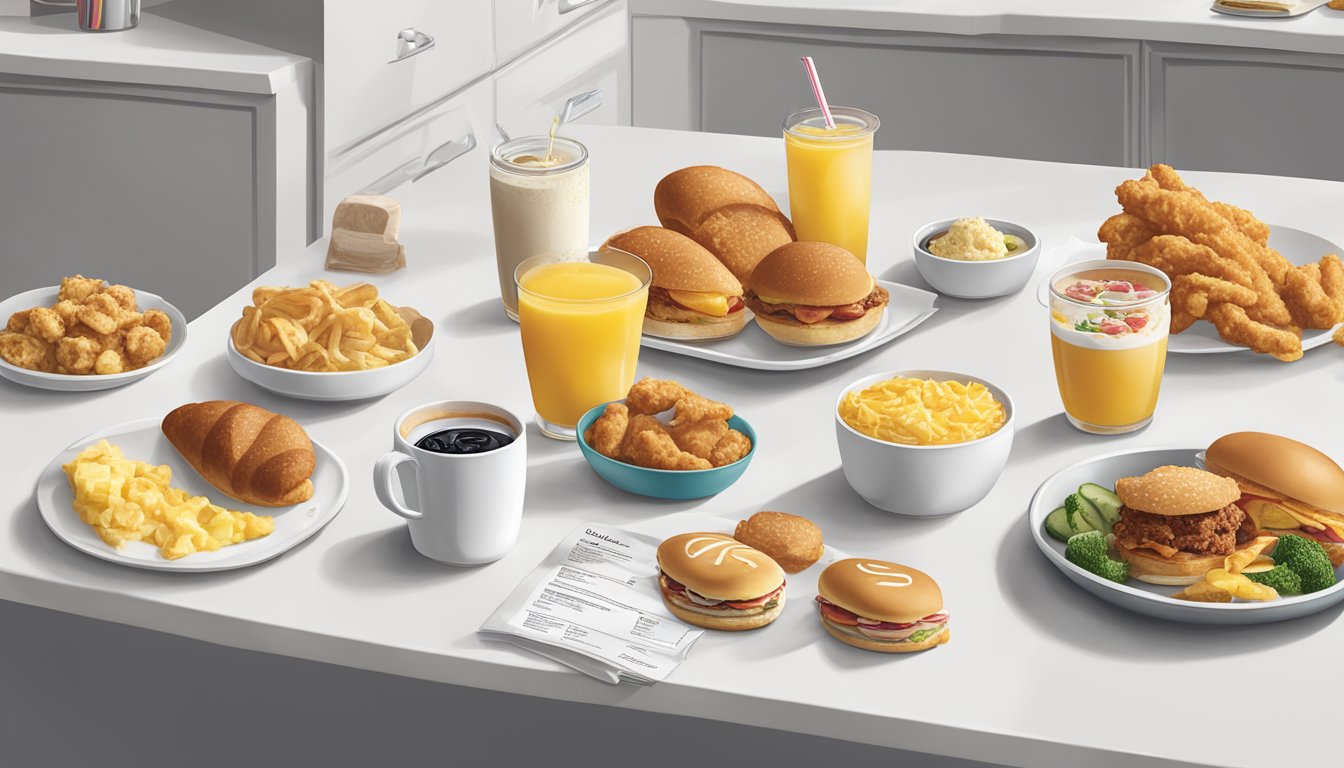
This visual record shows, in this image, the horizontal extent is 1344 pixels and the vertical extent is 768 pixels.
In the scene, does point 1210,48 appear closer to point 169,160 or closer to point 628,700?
point 169,160

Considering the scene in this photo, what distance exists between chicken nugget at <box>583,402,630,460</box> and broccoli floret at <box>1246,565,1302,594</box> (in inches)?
22.1

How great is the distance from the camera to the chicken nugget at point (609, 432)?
51.1 inches

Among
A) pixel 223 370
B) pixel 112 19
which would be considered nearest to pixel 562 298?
pixel 223 370

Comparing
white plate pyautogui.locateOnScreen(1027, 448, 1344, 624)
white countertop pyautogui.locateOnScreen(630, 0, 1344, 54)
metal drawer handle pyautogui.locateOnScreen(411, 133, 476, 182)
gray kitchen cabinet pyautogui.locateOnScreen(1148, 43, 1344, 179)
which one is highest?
white countertop pyautogui.locateOnScreen(630, 0, 1344, 54)

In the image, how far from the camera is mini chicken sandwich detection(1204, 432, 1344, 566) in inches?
45.6

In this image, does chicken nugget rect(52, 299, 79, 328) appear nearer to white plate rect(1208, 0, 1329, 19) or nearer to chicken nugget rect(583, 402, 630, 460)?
chicken nugget rect(583, 402, 630, 460)

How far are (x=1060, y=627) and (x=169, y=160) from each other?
2.34 meters

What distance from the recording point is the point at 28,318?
151cm

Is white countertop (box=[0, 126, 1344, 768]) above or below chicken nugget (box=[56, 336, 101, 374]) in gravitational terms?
below

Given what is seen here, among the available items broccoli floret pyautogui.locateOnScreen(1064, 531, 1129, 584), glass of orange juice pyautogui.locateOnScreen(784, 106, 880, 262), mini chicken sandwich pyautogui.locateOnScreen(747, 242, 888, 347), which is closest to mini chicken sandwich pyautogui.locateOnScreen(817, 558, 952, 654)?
broccoli floret pyautogui.locateOnScreen(1064, 531, 1129, 584)

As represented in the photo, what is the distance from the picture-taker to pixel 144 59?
9.14 ft

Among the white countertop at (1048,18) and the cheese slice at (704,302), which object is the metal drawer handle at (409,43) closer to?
the white countertop at (1048,18)

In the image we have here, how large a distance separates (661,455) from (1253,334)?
27.9 inches

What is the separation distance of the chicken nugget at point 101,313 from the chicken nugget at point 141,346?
22 mm
